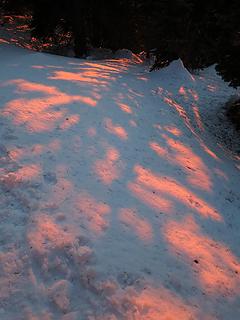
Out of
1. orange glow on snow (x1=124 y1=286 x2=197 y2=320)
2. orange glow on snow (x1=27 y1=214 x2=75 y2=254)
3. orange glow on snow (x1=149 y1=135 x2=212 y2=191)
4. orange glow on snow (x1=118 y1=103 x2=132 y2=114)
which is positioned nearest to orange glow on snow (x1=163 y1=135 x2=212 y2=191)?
orange glow on snow (x1=149 y1=135 x2=212 y2=191)

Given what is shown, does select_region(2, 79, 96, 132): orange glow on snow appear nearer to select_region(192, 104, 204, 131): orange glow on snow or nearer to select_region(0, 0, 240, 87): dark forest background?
select_region(192, 104, 204, 131): orange glow on snow

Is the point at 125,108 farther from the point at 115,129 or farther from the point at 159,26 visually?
the point at 159,26

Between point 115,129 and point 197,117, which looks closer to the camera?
point 115,129

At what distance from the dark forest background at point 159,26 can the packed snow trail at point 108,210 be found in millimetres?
2861

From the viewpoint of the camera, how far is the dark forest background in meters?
10.4

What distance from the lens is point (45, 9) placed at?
59.5 feet

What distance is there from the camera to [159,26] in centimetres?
1496

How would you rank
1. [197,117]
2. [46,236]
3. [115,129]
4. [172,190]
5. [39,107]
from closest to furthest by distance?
[46,236] → [172,190] → [39,107] → [115,129] → [197,117]

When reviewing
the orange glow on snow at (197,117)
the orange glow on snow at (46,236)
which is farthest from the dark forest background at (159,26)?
the orange glow on snow at (46,236)

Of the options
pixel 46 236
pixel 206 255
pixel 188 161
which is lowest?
pixel 206 255

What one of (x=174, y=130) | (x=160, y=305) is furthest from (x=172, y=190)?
(x=174, y=130)

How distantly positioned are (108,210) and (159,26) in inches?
464

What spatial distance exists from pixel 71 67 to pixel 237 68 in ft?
21.2

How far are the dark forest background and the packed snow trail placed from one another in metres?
2.86
